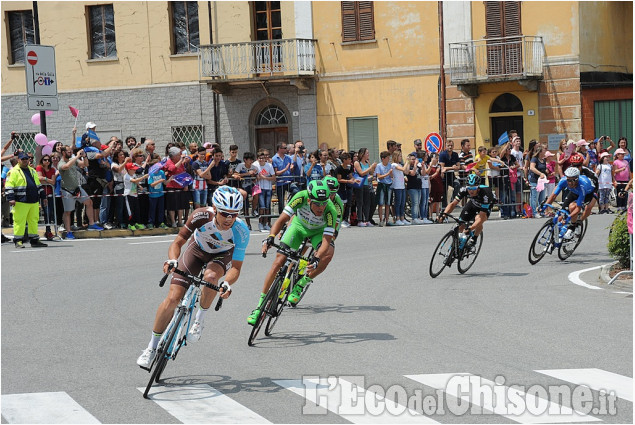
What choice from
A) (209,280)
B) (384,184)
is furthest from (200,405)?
(384,184)

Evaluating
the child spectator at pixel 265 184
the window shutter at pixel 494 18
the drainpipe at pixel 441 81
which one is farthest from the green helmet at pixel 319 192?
the window shutter at pixel 494 18

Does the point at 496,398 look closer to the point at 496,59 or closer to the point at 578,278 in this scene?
the point at 578,278

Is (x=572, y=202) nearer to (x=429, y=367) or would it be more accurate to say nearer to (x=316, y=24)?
(x=429, y=367)

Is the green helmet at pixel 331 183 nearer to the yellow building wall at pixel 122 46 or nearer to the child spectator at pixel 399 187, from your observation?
the child spectator at pixel 399 187

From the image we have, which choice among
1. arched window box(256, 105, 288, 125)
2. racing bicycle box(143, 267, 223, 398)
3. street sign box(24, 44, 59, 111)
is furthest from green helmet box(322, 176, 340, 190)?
arched window box(256, 105, 288, 125)

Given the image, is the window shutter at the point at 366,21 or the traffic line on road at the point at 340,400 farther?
the window shutter at the point at 366,21

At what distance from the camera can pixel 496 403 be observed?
7945 millimetres

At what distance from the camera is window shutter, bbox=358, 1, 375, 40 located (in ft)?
125

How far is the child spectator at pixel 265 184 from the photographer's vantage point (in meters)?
24.4

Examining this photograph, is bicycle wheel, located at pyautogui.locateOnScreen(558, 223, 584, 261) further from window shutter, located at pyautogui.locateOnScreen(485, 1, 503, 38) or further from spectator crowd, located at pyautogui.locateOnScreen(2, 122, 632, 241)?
window shutter, located at pyautogui.locateOnScreen(485, 1, 503, 38)

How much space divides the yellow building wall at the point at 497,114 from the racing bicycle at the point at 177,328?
29.1 m

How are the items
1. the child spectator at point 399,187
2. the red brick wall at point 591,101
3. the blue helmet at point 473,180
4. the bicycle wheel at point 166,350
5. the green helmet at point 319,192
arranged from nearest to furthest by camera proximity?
1. the bicycle wheel at point 166,350
2. the green helmet at point 319,192
3. the blue helmet at point 473,180
4. the child spectator at point 399,187
5. the red brick wall at point 591,101

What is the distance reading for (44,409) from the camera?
801 cm

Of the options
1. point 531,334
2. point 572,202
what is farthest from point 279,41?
point 531,334
